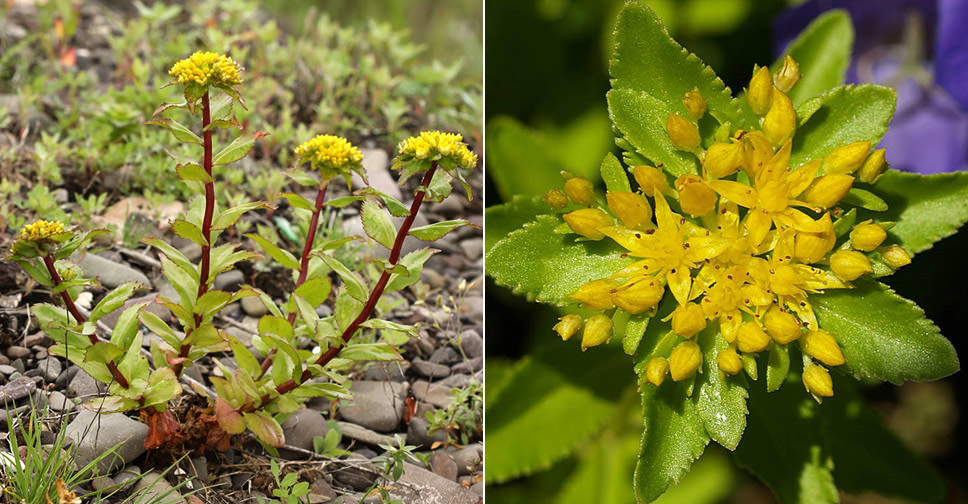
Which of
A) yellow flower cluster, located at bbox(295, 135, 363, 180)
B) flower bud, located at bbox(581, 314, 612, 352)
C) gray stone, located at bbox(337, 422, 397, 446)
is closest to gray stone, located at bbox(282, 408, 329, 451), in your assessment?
gray stone, located at bbox(337, 422, 397, 446)

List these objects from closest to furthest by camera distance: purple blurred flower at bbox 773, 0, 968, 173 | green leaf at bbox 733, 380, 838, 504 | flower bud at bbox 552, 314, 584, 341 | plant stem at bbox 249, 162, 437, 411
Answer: flower bud at bbox 552, 314, 584, 341
plant stem at bbox 249, 162, 437, 411
green leaf at bbox 733, 380, 838, 504
purple blurred flower at bbox 773, 0, 968, 173

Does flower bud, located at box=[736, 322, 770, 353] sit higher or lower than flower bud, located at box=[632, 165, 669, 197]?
lower

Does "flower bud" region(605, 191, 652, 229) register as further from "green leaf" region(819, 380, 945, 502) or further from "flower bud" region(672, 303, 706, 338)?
"green leaf" region(819, 380, 945, 502)

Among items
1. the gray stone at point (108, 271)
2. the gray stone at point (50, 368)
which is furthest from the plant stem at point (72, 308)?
the gray stone at point (108, 271)

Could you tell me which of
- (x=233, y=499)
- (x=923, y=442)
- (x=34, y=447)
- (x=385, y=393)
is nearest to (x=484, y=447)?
(x=385, y=393)

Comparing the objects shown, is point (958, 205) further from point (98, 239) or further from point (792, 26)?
point (98, 239)

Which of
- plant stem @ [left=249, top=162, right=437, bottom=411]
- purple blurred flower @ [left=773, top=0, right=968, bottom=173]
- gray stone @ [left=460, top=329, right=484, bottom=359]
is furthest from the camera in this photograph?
purple blurred flower @ [left=773, top=0, right=968, bottom=173]

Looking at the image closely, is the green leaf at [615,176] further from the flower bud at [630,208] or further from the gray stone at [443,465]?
the gray stone at [443,465]
